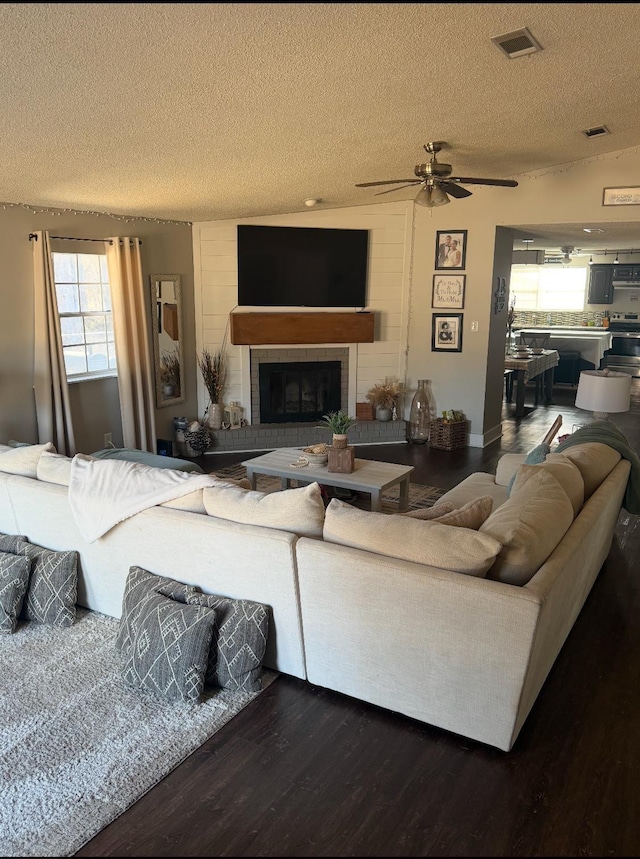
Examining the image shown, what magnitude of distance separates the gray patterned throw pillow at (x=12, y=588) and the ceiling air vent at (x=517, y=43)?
327 centimetres

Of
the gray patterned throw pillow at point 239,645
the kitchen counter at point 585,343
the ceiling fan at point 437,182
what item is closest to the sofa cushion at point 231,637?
the gray patterned throw pillow at point 239,645

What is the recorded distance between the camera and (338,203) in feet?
21.5

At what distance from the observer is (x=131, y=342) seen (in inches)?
234

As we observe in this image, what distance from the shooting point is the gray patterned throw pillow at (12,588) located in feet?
9.98

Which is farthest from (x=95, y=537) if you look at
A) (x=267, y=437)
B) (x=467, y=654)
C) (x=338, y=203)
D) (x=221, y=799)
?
(x=338, y=203)

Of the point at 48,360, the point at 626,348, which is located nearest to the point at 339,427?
the point at 48,360

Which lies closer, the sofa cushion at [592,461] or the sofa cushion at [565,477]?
the sofa cushion at [565,477]

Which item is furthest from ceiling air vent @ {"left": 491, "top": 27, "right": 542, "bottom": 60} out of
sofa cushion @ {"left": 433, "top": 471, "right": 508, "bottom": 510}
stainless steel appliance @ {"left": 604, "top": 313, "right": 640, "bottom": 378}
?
stainless steel appliance @ {"left": 604, "top": 313, "right": 640, "bottom": 378}

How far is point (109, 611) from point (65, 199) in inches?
132

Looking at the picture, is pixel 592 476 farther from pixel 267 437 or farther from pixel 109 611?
pixel 267 437

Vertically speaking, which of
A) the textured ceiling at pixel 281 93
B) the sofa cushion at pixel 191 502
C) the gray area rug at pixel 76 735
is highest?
the textured ceiling at pixel 281 93

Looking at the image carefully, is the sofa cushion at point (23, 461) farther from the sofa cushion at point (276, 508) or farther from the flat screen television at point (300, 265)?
the flat screen television at point (300, 265)

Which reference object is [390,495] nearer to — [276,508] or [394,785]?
[276,508]

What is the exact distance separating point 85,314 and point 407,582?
4513 mm
